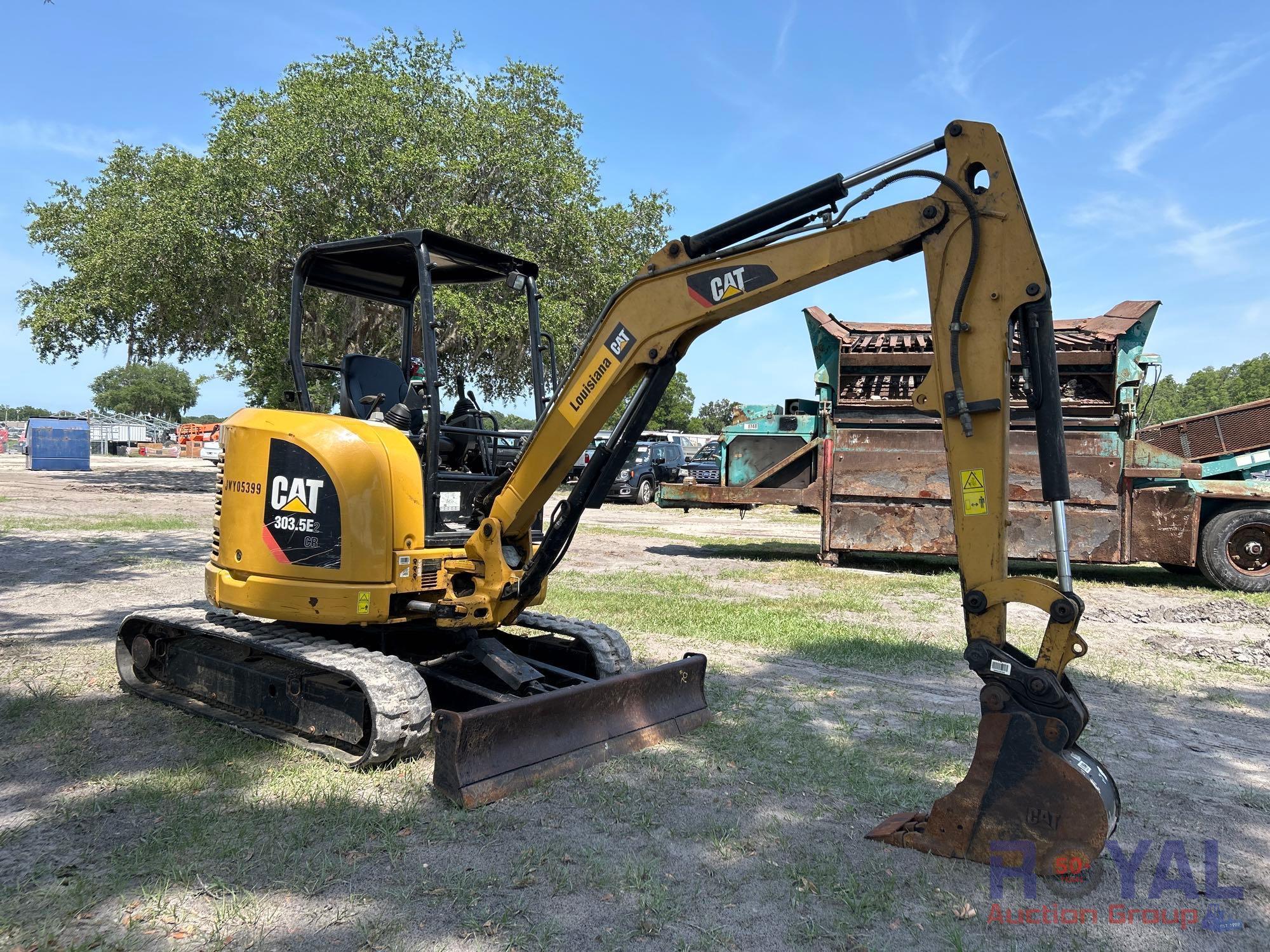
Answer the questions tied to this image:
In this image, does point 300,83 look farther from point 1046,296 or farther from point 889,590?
point 1046,296


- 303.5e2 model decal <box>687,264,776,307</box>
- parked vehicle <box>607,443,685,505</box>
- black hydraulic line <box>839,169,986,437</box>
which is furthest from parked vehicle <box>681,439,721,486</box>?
black hydraulic line <box>839,169,986,437</box>

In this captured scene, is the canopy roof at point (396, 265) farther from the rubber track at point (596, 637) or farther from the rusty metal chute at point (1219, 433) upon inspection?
the rusty metal chute at point (1219, 433)

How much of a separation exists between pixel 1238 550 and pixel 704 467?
17540mm

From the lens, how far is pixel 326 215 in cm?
2025

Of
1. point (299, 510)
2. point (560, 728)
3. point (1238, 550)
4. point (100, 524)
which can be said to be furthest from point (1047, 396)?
point (100, 524)

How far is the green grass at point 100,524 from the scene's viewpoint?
14.7 metres

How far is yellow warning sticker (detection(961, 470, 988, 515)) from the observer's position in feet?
12.8

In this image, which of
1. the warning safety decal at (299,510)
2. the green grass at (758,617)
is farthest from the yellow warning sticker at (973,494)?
the green grass at (758,617)

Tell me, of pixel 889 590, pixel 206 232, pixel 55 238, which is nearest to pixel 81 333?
pixel 55 238

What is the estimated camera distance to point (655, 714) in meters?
5.18

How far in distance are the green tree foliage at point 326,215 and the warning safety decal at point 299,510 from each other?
1351 centimetres

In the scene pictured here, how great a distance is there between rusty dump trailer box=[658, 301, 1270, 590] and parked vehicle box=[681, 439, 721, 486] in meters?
12.5

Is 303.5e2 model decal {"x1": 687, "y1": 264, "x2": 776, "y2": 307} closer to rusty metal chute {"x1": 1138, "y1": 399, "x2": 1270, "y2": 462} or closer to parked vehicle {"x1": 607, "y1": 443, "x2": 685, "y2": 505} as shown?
rusty metal chute {"x1": 1138, "y1": 399, "x2": 1270, "y2": 462}

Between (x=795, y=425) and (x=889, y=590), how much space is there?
25.1 ft
